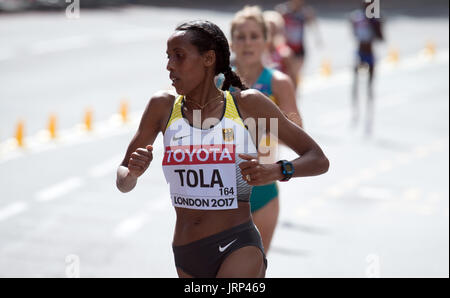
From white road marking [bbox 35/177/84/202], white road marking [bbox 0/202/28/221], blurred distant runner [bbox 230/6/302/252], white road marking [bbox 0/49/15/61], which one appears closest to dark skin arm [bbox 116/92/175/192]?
blurred distant runner [bbox 230/6/302/252]

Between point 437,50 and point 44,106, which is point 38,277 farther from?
point 437,50

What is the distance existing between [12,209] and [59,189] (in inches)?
39.2

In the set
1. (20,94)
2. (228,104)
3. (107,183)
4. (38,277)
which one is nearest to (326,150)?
(107,183)

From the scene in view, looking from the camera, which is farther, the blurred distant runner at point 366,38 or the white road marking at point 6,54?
the white road marking at point 6,54

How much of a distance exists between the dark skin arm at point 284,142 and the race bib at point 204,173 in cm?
20

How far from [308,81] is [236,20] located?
46.0 feet

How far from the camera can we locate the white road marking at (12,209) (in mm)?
9570

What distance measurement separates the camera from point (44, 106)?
16.6 meters

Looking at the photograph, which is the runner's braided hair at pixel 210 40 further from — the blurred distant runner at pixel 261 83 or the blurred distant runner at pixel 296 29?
the blurred distant runner at pixel 296 29

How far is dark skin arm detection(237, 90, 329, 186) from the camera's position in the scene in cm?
394

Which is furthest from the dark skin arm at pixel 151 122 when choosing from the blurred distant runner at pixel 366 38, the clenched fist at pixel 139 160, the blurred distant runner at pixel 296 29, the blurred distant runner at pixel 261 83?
the blurred distant runner at pixel 296 29

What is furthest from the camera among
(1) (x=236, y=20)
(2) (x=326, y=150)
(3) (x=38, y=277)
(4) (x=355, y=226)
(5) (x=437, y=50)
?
(5) (x=437, y=50)

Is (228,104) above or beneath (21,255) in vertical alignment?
above

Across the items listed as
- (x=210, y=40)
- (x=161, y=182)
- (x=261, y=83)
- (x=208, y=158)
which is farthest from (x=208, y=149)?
(x=161, y=182)
